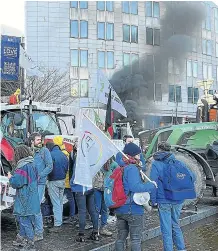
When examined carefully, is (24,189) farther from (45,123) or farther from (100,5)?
(100,5)

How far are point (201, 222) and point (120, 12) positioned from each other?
32.9 meters

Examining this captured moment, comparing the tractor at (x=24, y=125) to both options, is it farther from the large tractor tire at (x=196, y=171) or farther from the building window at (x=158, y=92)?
the building window at (x=158, y=92)

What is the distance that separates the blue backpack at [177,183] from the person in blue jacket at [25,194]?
1.88 meters

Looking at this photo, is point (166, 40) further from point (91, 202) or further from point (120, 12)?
point (91, 202)

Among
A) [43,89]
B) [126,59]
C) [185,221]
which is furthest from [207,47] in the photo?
[185,221]

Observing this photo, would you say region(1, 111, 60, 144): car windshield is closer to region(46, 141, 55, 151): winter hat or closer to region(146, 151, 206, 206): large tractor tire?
region(46, 141, 55, 151): winter hat

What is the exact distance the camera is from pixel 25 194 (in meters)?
6.36

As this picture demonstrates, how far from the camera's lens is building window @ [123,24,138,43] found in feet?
129

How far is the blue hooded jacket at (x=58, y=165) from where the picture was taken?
782cm

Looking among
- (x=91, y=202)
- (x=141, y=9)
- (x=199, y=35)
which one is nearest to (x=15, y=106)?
(x=91, y=202)

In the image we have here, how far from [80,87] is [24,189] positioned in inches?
1265

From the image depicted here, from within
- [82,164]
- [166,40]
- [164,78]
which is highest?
[166,40]

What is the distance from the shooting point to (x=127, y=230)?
5848mm

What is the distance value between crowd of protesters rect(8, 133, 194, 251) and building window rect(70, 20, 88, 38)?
3088cm
